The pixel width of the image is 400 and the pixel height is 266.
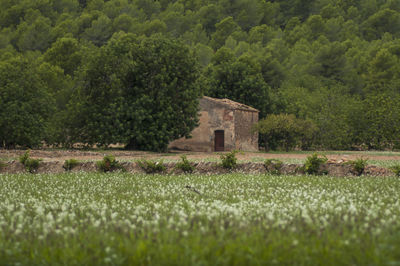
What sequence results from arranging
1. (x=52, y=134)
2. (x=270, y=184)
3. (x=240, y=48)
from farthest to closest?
(x=240, y=48) → (x=52, y=134) → (x=270, y=184)

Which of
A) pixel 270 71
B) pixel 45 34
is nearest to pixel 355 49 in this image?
pixel 270 71

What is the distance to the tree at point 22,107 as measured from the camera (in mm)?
33469

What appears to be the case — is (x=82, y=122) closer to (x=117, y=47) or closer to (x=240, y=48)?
(x=117, y=47)

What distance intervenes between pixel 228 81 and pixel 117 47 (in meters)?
19.4

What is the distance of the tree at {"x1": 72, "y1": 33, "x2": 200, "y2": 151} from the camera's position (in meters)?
37.8

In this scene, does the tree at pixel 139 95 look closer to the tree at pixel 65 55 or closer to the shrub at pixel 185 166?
the shrub at pixel 185 166

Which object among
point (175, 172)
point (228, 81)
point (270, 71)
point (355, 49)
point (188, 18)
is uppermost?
point (188, 18)

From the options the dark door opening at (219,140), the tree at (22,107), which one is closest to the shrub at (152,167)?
the tree at (22,107)

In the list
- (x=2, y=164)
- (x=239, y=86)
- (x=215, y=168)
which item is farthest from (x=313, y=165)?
(x=239, y=86)

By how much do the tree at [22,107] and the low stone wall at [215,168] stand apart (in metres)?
12.9

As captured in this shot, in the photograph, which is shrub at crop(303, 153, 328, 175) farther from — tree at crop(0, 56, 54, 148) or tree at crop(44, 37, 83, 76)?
tree at crop(44, 37, 83, 76)

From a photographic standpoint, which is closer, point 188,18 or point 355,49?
point 355,49

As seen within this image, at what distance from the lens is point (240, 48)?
3617 inches

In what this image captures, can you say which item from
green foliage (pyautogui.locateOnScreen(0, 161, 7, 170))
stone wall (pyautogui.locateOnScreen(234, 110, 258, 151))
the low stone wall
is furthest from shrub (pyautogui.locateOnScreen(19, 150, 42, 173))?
stone wall (pyautogui.locateOnScreen(234, 110, 258, 151))
